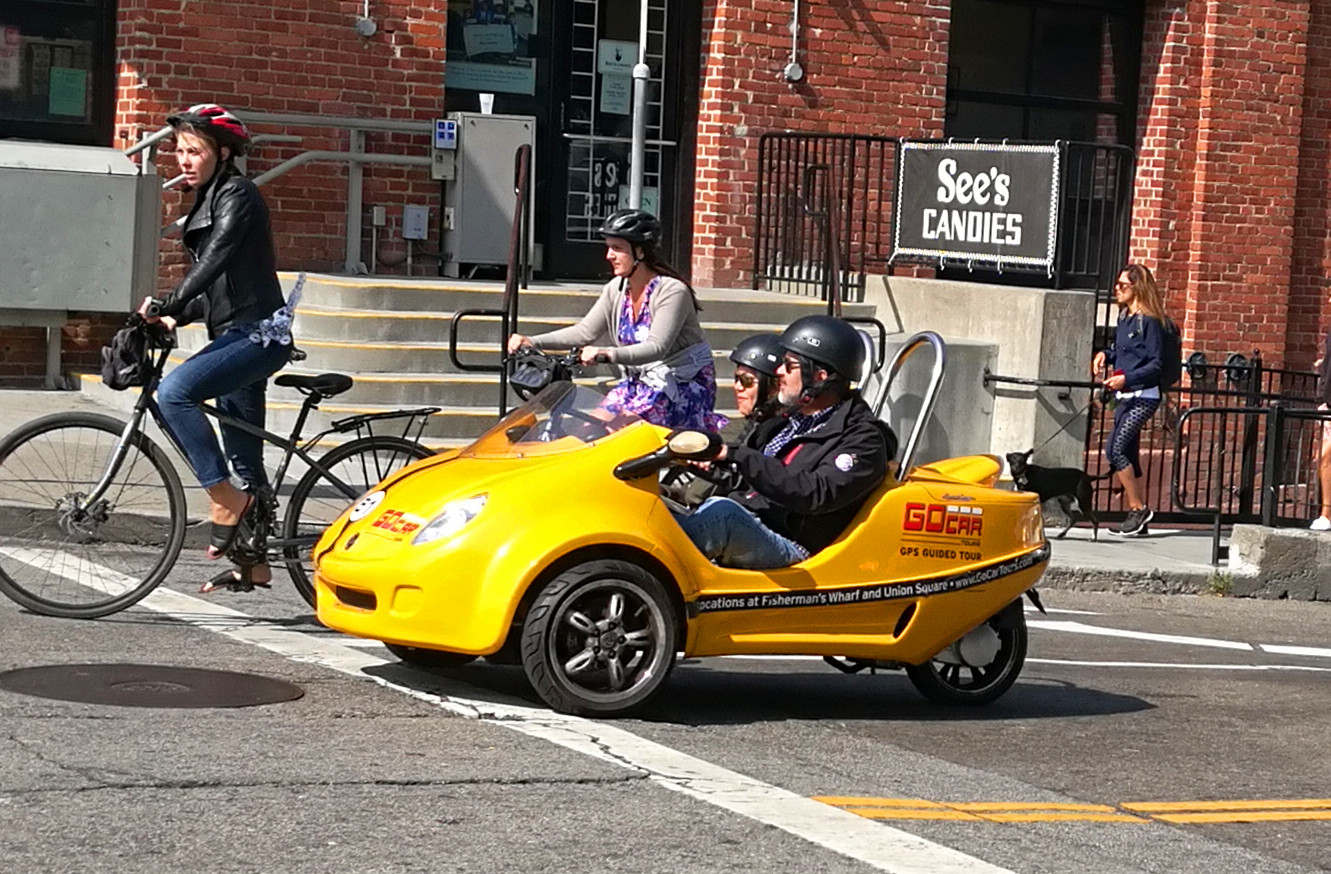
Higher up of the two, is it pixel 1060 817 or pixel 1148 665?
pixel 1060 817

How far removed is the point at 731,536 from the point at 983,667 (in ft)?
4.50

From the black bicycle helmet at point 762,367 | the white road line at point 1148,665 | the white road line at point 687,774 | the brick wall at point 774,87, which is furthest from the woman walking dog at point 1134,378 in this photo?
the white road line at point 687,774

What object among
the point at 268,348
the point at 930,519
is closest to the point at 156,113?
the point at 268,348

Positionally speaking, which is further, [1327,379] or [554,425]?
[1327,379]

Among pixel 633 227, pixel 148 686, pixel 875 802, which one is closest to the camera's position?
pixel 875 802

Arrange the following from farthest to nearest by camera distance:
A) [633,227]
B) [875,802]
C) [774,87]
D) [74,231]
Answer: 1. [774,87]
2. [74,231]
3. [633,227]
4. [875,802]

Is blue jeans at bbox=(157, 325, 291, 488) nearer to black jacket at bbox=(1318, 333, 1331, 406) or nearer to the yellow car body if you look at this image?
the yellow car body

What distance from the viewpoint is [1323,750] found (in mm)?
8000

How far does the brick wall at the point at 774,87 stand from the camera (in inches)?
728

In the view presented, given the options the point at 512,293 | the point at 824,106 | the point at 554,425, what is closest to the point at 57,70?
the point at 512,293

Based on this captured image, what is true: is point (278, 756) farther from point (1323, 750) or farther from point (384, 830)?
point (1323, 750)

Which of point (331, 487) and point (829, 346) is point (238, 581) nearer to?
point (331, 487)

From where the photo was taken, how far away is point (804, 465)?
25.4ft

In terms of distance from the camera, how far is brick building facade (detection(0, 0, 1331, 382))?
16.4 meters
